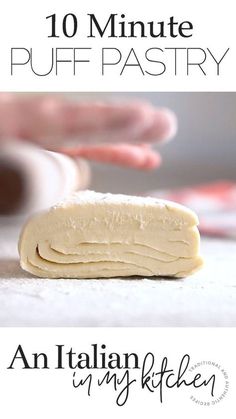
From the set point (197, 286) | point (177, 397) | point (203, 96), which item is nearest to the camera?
point (177, 397)

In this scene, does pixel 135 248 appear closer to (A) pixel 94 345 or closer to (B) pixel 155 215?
(B) pixel 155 215

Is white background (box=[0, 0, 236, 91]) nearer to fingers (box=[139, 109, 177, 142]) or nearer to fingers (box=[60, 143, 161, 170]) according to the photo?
fingers (box=[139, 109, 177, 142])

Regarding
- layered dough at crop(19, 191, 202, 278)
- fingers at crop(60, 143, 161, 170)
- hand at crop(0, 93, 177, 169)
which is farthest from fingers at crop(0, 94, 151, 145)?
fingers at crop(60, 143, 161, 170)

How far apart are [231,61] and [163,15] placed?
0.36 feet

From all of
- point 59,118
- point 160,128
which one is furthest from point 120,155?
point 59,118

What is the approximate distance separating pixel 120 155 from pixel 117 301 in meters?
0.32

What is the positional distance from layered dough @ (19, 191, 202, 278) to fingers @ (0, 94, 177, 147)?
89mm

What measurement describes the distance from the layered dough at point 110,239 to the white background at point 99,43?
146mm

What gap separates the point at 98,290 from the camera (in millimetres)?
920

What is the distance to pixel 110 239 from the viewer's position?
0.97 metres

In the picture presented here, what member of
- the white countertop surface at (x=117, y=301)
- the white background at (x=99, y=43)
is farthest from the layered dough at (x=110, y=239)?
the white background at (x=99, y=43)

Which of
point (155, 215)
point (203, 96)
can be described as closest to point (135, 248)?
point (155, 215)

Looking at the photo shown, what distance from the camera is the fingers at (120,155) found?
1130 mm

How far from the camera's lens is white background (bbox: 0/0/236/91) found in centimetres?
96
